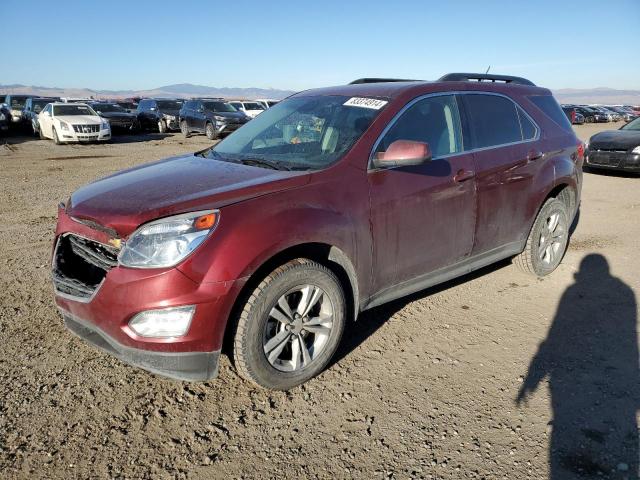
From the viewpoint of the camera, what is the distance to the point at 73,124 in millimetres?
17109

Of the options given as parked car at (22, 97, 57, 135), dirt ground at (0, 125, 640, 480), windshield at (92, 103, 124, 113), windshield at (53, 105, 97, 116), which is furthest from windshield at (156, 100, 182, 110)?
dirt ground at (0, 125, 640, 480)

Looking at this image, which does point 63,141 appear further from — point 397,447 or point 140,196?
point 397,447

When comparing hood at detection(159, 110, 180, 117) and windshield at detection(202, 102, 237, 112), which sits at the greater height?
windshield at detection(202, 102, 237, 112)

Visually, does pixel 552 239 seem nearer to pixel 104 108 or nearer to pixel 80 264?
pixel 80 264

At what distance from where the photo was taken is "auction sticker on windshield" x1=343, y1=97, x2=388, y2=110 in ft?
11.0

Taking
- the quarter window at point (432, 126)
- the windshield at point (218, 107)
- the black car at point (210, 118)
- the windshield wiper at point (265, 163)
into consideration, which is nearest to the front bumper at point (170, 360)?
the windshield wiper at point (265, 163)

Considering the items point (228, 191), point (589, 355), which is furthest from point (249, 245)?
point (589, 355)

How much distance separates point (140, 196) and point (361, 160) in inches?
53.0

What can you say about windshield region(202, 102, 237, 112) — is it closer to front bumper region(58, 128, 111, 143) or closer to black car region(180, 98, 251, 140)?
black car region(180, 98, 251, 140)

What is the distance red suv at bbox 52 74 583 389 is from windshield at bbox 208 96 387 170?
0.02 meters

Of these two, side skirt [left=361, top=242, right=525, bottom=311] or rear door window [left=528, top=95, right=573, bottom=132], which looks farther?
rear door window [left=528, top=95, right=573, bottom=132]

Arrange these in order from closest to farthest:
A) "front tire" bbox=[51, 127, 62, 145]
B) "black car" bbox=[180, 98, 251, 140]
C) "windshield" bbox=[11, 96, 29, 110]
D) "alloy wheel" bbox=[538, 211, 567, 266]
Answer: "alloy wheel" bbox=[538, 211, 567, 266], "front tire" bbox=[51, 127, 62, 145], "black car" bbox=[180, 98, 251, 140], "windshield" bbox=[11, 96, 29, 110]

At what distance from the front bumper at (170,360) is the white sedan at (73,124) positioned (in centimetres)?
1697

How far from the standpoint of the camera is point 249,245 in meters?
2.50
